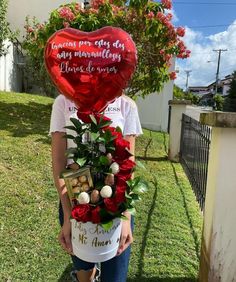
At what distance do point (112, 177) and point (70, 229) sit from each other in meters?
0.34

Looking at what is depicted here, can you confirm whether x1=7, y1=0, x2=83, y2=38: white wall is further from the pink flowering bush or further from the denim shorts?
the denim shorts

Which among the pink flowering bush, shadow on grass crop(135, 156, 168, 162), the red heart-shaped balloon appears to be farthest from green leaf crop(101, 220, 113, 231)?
shadow on grass crop(135, 156, 168, 162)

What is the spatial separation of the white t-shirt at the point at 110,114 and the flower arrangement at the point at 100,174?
0.14 m

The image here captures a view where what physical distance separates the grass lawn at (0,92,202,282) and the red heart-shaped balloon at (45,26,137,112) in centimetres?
184

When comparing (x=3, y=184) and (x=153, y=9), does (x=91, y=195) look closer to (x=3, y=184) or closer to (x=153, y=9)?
(x=3, y=184)

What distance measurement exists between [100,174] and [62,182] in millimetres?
230

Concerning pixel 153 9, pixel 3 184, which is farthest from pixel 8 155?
pixel 153 9

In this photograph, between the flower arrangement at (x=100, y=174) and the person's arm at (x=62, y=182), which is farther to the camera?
the person's arm at (x=62, y=182)

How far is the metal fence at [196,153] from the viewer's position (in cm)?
459

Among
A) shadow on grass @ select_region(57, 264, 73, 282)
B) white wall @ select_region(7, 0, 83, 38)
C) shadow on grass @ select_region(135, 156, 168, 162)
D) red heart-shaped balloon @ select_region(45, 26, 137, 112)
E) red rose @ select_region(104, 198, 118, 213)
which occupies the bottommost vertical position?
shadow on grass @ select_region(57, 264, 73, 282)

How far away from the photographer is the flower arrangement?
4.73 feet

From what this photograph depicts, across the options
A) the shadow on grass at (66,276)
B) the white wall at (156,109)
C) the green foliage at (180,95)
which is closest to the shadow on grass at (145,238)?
the shadow on grass at (66,276)

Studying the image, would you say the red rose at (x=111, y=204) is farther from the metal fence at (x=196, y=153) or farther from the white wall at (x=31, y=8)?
the white wall at (x=31, y=8)

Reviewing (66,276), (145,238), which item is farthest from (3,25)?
(66,276)
